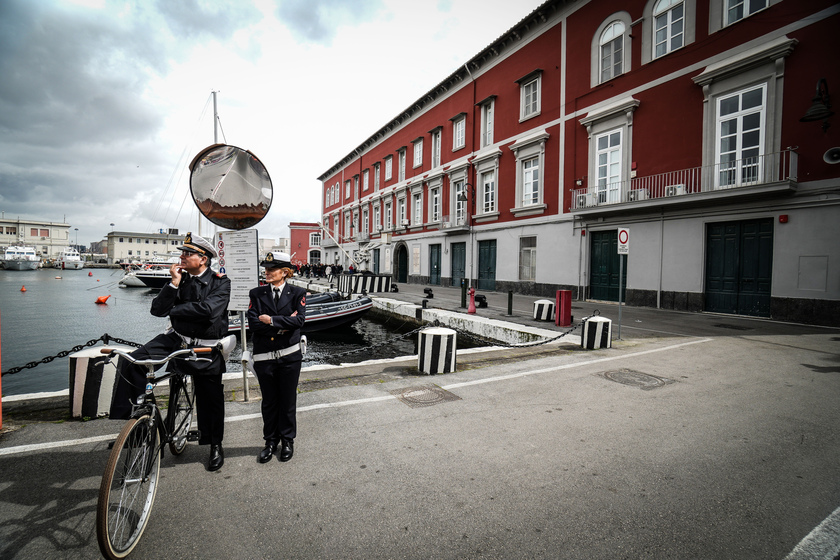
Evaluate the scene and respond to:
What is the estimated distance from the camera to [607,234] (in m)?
17.4

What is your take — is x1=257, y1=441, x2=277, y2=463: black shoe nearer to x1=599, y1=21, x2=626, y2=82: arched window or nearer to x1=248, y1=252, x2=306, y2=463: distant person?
x1=248, y1=252, x2=306, y2=463: distant person

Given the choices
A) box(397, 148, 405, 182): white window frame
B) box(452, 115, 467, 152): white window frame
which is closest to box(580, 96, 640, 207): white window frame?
box(452, 115, 467, 152): white window frame

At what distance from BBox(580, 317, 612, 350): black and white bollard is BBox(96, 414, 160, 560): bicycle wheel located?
7.94 m

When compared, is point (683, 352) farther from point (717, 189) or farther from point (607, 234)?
point (607, 234)

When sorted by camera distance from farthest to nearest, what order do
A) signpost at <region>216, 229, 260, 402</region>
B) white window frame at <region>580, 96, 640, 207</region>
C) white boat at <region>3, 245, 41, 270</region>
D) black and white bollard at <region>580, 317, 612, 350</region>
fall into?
white boat at <region>3, 245, 41, 270</region> < white window frame at <region>580, 96, 640, 207</region> < black and white bollard at <region>580, 317, 612, 350</region> < signpost at <region>216, 229, 260, 402</region>

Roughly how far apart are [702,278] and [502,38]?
16935mm

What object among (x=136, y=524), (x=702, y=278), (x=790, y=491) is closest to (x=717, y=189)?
(x=702, y=278)

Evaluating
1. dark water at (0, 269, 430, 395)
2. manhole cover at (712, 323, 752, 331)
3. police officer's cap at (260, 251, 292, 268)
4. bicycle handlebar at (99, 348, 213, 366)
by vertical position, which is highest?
police officer's cap at (260, 251, 292, 268)

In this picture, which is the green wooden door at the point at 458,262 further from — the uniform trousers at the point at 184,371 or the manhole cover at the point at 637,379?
the uniform trousers at the point at 184,371

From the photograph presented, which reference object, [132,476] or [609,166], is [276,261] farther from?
[609,166]

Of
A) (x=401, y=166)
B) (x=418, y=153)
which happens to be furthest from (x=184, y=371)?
(x=401, y=166)

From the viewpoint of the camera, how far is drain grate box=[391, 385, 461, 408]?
5109 mm

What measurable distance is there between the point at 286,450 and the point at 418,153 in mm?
30909

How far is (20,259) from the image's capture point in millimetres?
70875
